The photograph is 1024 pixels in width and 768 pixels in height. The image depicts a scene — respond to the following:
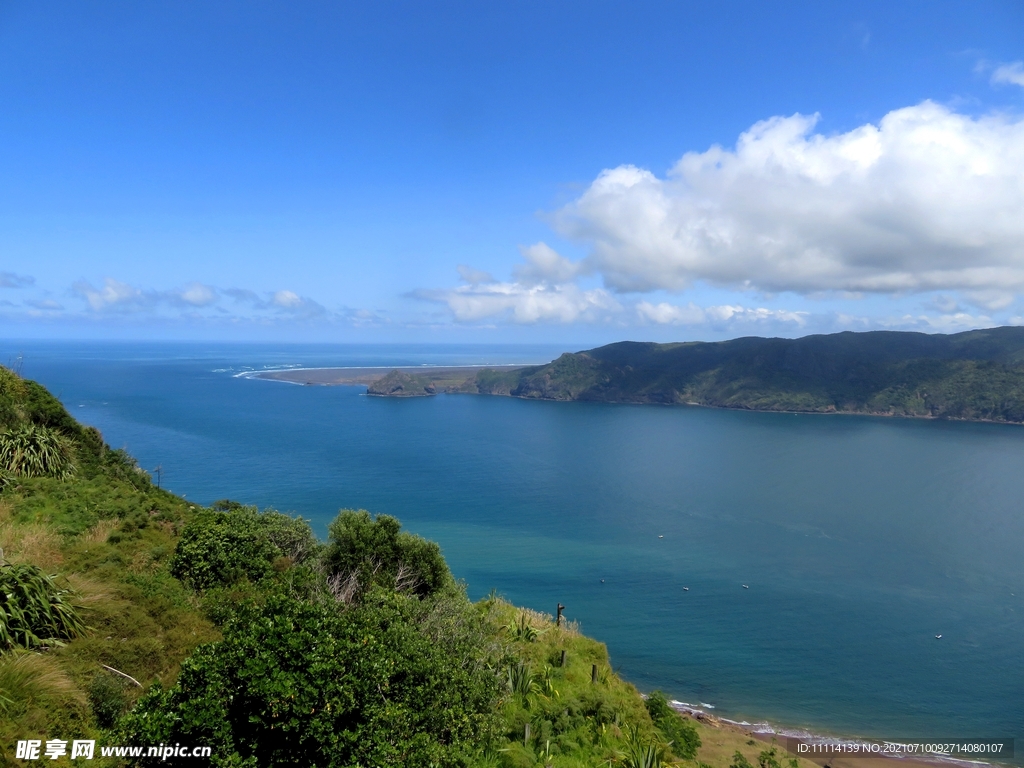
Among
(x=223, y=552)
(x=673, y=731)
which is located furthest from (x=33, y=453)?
(x=673, y=731)

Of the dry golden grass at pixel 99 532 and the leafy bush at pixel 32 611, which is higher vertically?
Answer: the leafy bush at pixel 32 611

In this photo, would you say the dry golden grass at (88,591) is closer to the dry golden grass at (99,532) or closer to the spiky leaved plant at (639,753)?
the dry golden grass at (99,532)

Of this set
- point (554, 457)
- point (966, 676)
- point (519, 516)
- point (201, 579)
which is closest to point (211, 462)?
point (519, 516)

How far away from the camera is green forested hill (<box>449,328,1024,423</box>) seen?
4909 inches

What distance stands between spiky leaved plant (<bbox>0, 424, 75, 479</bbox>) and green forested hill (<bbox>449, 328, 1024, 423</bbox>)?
129 metres

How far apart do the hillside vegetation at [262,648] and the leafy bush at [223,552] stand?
0.15 ft

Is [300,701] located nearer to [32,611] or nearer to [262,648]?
[262,648]

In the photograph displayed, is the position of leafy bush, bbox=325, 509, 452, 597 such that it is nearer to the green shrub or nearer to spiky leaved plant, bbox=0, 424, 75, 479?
the green shrub

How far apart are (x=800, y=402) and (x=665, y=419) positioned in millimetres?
40359

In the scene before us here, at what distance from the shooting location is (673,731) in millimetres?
15953

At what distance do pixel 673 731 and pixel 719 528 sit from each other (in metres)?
35.6

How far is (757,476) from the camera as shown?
2650 inches

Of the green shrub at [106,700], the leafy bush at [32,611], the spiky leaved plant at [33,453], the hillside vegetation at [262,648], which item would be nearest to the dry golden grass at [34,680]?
the hillside vegetation at [262,648]

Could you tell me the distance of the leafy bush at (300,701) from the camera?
20.7 ft
